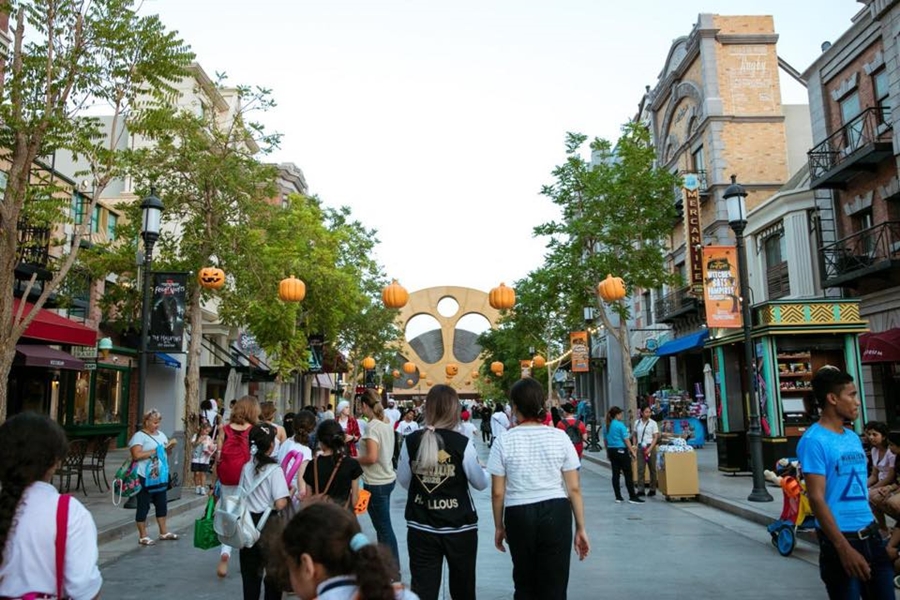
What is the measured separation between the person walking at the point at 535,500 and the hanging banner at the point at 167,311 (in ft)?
38.0

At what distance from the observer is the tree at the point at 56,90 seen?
9461mm

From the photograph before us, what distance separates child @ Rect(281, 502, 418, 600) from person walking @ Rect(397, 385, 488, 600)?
2479 mm

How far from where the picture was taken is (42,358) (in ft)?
49.6

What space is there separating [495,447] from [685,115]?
96.7 feet

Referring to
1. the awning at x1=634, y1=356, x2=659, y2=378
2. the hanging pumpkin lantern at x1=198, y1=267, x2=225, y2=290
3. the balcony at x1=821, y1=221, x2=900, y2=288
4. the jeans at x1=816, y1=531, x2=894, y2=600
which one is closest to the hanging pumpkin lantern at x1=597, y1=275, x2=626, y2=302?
the balcony at x1=821, y1=221, x2=900, y2=288

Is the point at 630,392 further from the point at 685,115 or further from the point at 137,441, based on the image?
the point at 685,115

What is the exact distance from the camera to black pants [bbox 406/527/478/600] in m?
4.55

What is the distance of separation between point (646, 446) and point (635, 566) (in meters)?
6.47

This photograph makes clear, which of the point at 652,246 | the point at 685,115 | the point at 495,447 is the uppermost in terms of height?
the point at 685,115

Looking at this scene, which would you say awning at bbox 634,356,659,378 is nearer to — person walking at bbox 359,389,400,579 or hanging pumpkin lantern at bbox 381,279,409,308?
hanging pumpkin lantern at bbox 381,279,409,308

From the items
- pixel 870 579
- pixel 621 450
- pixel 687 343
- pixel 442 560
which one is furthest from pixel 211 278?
pixel 687 343

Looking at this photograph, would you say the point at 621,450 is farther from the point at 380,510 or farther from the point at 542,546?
the point at 542,546

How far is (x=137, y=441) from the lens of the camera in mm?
9133

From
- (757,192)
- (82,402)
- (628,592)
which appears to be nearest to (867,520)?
(628,592)
